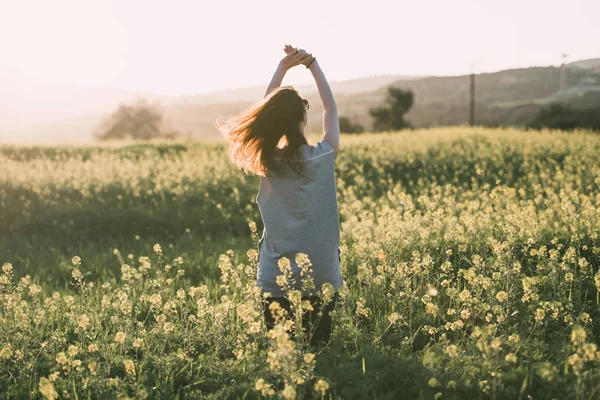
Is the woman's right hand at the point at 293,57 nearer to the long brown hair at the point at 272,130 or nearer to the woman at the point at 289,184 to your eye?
the woman at the point at 289,184

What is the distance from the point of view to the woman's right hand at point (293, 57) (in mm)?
4648

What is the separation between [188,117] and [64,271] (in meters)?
107

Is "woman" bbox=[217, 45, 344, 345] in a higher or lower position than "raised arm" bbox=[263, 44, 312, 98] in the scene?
lower

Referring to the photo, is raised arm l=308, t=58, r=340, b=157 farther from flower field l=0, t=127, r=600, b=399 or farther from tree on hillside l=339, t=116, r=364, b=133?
tree on hillside l=339, t=116, r=364, b=133

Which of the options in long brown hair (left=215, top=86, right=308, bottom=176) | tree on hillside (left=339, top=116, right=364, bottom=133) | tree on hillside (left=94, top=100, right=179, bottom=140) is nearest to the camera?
long brown hair (left=215, top=86, right=308, bottom=176)

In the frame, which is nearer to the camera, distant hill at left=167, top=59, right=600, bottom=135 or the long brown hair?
the long brown hair

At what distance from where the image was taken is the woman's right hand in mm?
4648

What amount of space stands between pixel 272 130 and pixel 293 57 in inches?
27.1

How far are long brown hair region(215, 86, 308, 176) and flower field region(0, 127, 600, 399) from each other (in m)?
0.75

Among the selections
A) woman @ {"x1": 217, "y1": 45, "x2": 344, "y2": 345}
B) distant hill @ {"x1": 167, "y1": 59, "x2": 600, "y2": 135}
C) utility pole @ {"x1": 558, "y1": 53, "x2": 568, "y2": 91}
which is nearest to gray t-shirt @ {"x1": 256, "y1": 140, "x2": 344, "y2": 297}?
woman @ {"x1": 217, "y1": 45, "x2": 344, "y2": 345}

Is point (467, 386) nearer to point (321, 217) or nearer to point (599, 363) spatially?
point (599, 363)

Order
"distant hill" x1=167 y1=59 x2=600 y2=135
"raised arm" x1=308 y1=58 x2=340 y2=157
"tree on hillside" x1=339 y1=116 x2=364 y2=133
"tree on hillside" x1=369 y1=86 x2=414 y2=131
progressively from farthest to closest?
1. "distant hill" x1=167 y1=59 x2=600 y2=135
2. "tree on hillside" x1=369 y1=86 x2=414 y2=131
3. "tree on hillside" x1=339 y1=116 x2=364 y2=133
4. "raised arm" x1=308 y1=58 x2=340 y2=157

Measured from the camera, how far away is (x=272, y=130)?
4301mm

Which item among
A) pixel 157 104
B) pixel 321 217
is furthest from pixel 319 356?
pixel 157 104
